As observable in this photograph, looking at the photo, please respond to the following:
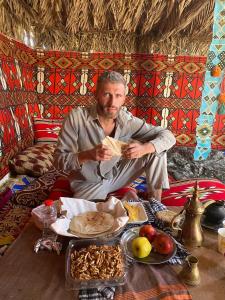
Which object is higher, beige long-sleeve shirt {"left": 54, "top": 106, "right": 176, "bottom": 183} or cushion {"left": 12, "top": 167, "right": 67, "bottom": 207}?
beige long-sleeve shirt {"left": 54, "top": 106, "right": 176, "bottom": 183}

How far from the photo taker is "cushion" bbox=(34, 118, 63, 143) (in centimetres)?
367

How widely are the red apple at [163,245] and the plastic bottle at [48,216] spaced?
1.77 ft

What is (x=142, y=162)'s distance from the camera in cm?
231

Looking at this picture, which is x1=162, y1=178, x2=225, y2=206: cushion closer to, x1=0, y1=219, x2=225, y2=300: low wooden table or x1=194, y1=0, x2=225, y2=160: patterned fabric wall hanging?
→ x1=0, y1=219, x2=225, y2=300: low wooden table

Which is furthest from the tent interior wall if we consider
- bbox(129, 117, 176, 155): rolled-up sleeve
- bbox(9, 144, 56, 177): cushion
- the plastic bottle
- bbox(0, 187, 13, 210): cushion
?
the plastic bottle

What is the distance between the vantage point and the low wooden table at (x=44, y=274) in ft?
3.44

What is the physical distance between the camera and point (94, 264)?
111 cm

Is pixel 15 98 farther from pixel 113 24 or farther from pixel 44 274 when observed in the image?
pixel 44 274

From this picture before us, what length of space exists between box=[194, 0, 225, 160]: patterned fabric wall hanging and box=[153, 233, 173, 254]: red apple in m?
2.58

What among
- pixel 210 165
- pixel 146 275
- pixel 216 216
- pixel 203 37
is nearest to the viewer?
pixel 146 275

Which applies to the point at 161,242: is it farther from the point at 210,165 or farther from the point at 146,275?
the point at 210,165

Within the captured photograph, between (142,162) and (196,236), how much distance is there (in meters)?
1.03

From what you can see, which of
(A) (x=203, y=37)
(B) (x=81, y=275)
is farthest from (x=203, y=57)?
(B) (x=81, y=275)

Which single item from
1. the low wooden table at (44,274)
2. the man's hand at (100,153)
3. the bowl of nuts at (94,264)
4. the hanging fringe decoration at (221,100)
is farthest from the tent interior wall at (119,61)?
the bowl of nuts at (94,264)
